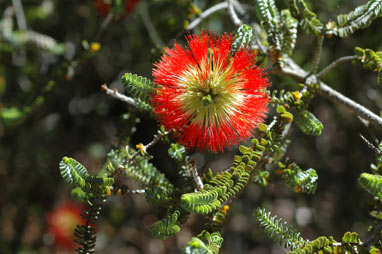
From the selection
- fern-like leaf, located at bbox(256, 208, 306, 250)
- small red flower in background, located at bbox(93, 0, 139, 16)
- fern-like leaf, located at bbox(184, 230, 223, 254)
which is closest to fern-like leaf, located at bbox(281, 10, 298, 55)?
fern-like leaf, located at bbox(256, 208, 306, 250)

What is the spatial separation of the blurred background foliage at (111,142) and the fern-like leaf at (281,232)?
80.3 inches

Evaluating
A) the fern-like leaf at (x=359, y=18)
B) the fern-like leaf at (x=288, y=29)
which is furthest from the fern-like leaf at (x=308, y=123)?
the fern-like leaf at (x=359, y=18)

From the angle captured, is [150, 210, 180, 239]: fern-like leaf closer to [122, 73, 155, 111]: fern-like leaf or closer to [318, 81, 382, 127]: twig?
[122, 73, 155, 111]: fern-like leaf

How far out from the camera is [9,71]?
3.93 meters

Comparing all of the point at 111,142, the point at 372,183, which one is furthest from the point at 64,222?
the point at 372,183

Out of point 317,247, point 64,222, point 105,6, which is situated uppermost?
point 105,6

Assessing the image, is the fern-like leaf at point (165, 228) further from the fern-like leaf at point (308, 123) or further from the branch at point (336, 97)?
the branch at point (336, 97)

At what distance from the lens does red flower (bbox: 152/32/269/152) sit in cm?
152

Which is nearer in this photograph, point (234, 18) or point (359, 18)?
point (359, 18)

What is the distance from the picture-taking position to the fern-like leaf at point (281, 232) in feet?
4.92

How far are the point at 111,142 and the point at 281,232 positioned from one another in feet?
8.60

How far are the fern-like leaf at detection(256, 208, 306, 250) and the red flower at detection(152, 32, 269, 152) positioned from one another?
339mm

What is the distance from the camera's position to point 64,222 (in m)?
3.88

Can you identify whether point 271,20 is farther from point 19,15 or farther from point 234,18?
point 19,15
